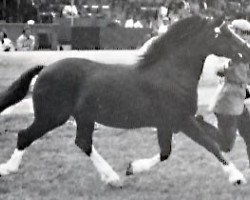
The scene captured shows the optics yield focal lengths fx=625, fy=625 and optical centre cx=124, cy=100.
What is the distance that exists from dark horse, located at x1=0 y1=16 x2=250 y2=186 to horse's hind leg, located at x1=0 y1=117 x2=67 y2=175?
1cm

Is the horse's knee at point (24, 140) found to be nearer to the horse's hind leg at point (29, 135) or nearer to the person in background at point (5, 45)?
the horse's hind leg at point (29, 135)

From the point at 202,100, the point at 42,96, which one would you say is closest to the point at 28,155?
the point at 42,96

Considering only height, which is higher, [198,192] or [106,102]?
[106,102]

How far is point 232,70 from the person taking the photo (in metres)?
5.09

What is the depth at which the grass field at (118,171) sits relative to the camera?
4574 millimetres

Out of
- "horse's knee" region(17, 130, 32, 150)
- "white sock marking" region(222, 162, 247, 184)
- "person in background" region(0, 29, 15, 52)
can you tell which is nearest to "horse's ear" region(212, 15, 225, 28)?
"white sock marking" region(222, 162, 247, 184)

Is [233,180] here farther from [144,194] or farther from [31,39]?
[31,39]

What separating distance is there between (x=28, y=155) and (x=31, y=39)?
2489mm

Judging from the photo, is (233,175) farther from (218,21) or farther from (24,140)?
(24,140)

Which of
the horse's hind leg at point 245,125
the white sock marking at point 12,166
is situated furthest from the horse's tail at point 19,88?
the horse's hind leg at point 245,125

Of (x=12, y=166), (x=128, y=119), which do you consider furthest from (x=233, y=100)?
(x=12, y=166)

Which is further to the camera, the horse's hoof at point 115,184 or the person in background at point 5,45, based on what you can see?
the person in background at point 5,45

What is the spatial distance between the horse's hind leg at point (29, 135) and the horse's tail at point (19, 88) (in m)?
0.27

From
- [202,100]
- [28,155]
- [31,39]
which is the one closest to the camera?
[28,155]
